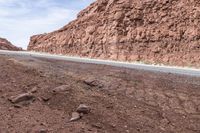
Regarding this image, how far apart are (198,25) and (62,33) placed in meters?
34.8

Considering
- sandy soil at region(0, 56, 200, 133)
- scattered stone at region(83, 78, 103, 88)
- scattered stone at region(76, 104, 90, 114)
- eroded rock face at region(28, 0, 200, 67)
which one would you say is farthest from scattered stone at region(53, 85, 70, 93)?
eroded rock face at region(28, 0, 200, 67)

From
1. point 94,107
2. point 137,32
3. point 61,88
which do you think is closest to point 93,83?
point 61,88

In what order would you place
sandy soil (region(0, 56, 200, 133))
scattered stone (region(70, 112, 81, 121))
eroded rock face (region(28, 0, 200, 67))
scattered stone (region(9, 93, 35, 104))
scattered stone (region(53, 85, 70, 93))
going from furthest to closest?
eroded rock face (region(28, 0, 200, 67)) < scattered stone (region(53, 85, 70, 93)) < scattered stone (region(9, 93, 35, 104)) < scattered stone (region(70, 112, 81, 121)) < sandy soil (region(0, 56, 200, 133))

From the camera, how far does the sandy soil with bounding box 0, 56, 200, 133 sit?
7.61m

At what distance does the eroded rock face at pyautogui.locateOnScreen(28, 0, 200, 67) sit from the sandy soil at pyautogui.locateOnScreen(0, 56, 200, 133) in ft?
115

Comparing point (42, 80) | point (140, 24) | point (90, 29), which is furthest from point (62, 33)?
point (42, 80)

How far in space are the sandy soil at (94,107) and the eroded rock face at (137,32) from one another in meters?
35.1

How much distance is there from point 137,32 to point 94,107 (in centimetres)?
4927

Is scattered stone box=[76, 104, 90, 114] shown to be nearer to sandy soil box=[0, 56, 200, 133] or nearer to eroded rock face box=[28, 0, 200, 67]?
sandy soil box=[0, 56, 200, 133]

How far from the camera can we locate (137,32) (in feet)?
188

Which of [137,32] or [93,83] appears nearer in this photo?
[93,83]

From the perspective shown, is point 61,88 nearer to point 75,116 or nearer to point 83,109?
point 83,109

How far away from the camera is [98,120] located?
26.1 ft

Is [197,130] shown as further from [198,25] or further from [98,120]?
[198,25]
